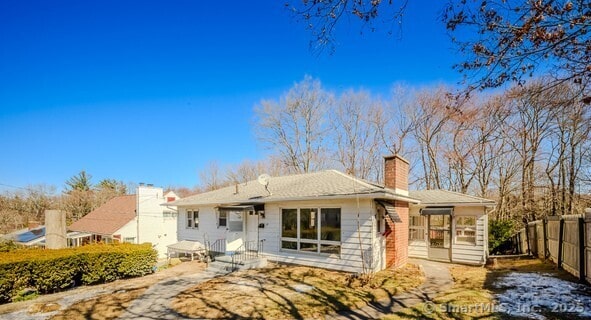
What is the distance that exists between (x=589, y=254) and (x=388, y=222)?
580cm

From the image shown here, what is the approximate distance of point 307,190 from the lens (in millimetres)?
13406

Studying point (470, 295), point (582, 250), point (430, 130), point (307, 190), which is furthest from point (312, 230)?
point (430, 130)

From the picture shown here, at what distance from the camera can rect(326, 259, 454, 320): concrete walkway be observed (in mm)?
7520

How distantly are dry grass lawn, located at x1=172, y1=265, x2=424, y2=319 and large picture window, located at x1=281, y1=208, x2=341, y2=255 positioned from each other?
890 mm

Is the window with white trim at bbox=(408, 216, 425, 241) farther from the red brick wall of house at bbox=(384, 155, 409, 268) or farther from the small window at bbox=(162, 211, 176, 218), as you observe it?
the small window at bbox=(162, 211, 176, 218)

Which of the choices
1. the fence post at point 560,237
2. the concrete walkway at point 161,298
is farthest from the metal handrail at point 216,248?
the fence post at point 560,237

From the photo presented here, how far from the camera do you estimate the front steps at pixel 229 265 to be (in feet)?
41.2

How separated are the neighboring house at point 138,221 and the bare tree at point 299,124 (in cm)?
1092

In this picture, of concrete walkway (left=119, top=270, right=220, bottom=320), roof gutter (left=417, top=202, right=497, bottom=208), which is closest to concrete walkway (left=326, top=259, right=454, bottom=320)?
roof gutter (left=417, top=202, right=497, bottom=208)

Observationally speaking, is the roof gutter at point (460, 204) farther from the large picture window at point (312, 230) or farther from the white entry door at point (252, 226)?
the white entry door at point (252, 226)

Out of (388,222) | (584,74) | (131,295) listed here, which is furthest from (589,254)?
(131,295)

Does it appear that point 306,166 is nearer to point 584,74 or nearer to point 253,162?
point 253,162

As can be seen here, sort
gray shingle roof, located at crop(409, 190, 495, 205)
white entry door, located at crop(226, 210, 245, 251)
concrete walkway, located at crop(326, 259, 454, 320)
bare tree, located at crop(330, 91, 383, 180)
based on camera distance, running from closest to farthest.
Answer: concrete walkway, located at crop(326, 259, 454, 320) → gray shingle roof, located at crop(409, 190, 495, 205) → white entry door, located at crop(226, 210, 245, 251) → bare tree, located at crop(330, 91, 383, 180)

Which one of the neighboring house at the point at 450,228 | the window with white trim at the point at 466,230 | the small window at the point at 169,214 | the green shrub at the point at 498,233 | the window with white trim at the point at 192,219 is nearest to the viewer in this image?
the neighboring house at the point at 450,228
